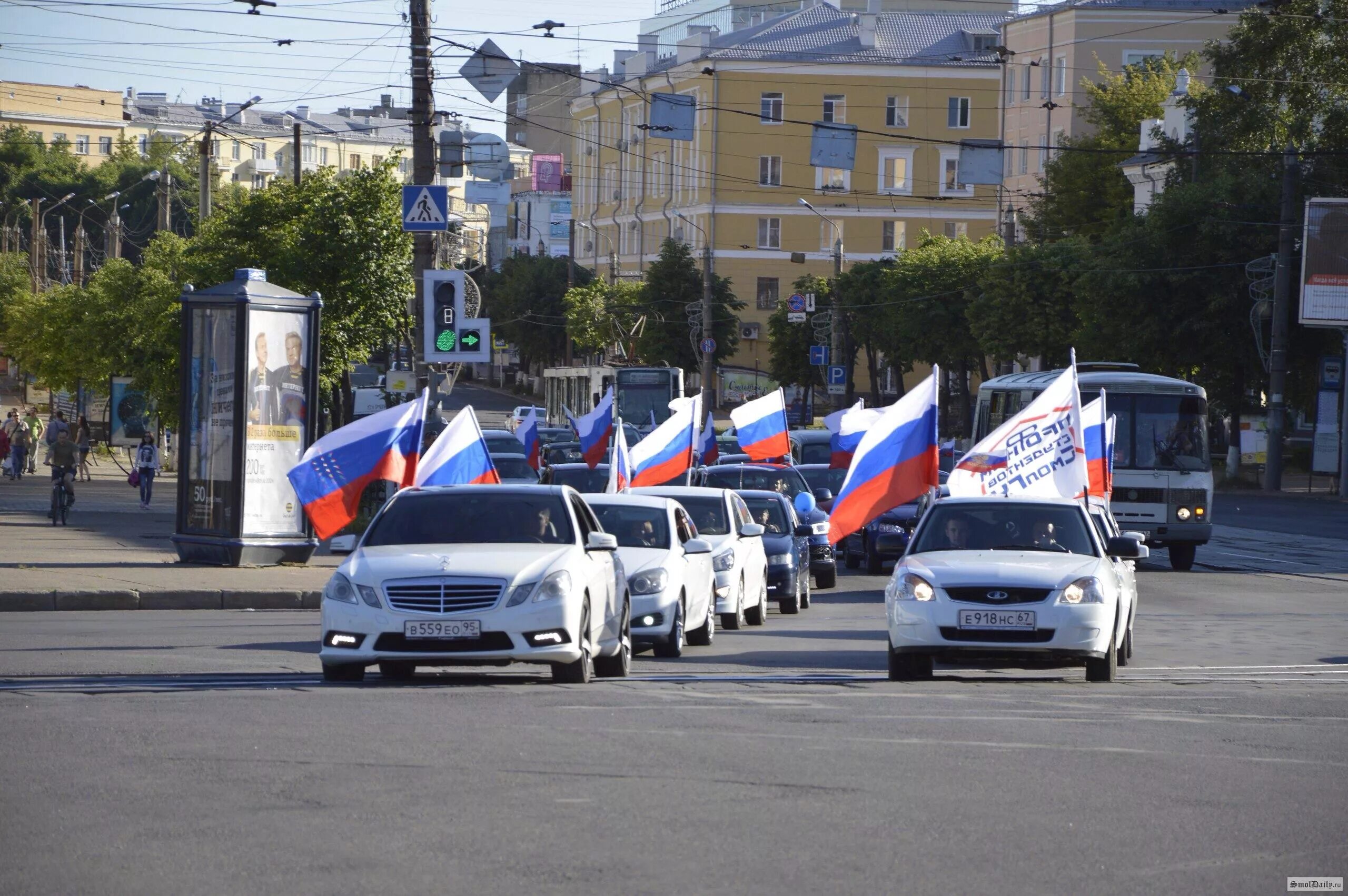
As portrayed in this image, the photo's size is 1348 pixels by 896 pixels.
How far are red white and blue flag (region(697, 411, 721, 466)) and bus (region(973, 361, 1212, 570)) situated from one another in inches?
268

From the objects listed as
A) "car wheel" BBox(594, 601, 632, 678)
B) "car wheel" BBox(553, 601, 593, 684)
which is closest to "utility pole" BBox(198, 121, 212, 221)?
"car wheel" BBox(594, 601, 632, 678)

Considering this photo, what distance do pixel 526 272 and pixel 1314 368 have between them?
203ft

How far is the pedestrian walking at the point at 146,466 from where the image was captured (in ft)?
111

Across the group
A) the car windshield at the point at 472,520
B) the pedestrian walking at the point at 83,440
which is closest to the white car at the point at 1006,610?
the car windshield at the point at 472,520

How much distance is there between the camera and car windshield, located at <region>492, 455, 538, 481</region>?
3409 cm

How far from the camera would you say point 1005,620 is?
13.1 m

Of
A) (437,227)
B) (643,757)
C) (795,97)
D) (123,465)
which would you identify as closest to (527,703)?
(643,757)

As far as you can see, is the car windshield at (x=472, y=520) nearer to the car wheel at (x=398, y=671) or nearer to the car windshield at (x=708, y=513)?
the car wheel at (x=398, y=671)

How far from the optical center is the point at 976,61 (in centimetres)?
8969

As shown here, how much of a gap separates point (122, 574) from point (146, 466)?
12749 millimetres

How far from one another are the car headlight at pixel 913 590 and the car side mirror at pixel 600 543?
2.11 metres

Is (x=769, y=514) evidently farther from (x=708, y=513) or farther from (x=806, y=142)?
(x=806, y=142)

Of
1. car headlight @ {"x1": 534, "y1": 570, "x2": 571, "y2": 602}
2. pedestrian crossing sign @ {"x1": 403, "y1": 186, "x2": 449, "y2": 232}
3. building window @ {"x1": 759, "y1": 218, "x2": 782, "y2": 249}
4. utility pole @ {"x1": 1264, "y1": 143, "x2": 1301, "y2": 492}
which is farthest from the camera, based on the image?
building window @ {"x1": 759, "y1": 218, "x2": 782, "y2": 249}

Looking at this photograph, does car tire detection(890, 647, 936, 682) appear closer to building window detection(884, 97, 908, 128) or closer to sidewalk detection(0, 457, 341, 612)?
sidewalk detection(0, 457, 341, 612)
